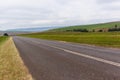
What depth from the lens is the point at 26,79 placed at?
30.6 ft

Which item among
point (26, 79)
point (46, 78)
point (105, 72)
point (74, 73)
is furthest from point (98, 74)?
point (26, 79)

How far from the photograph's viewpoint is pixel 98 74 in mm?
8938

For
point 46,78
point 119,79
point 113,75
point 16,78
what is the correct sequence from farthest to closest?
point 16,78 < point 46,78 < point 113,75 < point 119,79

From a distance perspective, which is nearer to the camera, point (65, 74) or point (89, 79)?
point (89, 79)

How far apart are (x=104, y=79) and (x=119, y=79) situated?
0.47m

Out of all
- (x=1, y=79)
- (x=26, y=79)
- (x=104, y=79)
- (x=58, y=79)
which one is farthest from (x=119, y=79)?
(x=1, y=79)

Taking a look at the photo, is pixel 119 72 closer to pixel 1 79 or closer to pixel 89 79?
pixel 89 79

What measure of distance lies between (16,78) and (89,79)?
3.06 metres

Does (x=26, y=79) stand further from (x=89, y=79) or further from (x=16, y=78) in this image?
(x=89, y=79)

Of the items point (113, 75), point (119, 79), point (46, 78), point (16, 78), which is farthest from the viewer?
point (16, 78)

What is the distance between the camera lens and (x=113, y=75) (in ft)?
28.0

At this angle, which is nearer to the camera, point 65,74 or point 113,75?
point 113,75

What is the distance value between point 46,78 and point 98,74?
188cm

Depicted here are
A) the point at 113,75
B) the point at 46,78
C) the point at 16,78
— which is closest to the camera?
the point at 113,75
